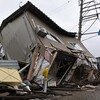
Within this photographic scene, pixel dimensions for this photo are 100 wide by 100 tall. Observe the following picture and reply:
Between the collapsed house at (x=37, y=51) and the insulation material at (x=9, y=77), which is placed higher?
the collapsed house at (x=37, y=51)

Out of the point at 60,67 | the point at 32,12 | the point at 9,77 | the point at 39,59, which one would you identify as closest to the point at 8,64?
the point at 39,59

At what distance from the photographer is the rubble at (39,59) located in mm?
11398

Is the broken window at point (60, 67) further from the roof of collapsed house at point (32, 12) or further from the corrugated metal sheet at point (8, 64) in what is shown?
the roof of collapsed house at point (32, 12)

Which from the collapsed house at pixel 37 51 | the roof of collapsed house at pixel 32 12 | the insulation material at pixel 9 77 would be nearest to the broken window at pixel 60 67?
the collapsed house at pixel 37 51

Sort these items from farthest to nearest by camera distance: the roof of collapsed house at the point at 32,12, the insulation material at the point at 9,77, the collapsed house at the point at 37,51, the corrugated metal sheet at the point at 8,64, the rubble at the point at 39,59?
1. the roof of collapsed house at the point at 32,12
2. the collapsed house at the point at 37,51
3. the rubble at the point at 39,59
4. the corrugated metal sheet at the point at 8,64
5. the insulation material at the point at 9,77

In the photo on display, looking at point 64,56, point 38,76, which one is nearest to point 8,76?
point 38,76

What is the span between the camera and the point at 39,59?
1247cm

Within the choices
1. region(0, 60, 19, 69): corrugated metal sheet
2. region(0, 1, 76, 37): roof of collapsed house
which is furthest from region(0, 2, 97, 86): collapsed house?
region(0, 60, 19, 69): corrugated metal sheet

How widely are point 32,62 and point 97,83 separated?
680 cm

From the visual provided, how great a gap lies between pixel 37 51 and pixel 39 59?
0.49 metres

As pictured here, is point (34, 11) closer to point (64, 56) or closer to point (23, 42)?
point (23, 42)

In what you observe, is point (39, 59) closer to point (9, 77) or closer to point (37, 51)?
point (37, 51)

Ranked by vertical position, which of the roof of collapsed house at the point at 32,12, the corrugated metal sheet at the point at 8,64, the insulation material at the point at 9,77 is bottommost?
the insulation material at the point at 9,77

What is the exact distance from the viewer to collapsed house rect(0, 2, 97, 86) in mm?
12484
